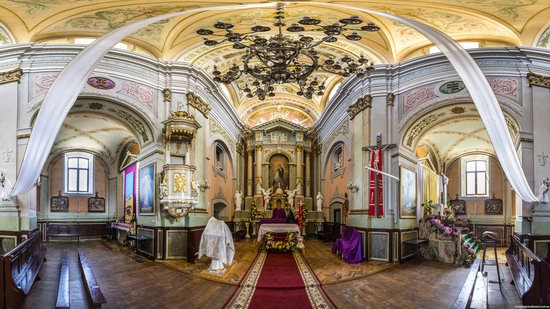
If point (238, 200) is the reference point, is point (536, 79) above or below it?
above

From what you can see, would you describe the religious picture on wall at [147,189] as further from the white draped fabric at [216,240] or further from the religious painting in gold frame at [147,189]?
the white draped fabric at [216,240]

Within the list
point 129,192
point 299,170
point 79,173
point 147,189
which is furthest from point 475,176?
point 79,173

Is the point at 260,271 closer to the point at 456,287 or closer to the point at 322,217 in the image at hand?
the point at 456,287

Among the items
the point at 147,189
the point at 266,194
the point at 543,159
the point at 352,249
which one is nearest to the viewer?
the point at 543,159

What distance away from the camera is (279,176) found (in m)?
20.2

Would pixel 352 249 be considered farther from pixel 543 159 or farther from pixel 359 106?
pixel 543 159

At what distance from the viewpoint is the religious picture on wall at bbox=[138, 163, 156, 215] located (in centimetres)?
1113

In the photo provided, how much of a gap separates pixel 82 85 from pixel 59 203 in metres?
13.7

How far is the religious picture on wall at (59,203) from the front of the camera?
17141 mm

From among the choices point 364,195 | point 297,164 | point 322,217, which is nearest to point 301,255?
point 364,195

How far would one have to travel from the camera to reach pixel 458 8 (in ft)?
29.9

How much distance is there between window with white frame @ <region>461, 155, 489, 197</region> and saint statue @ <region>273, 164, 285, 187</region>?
25.9 ft

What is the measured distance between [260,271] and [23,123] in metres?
6.50

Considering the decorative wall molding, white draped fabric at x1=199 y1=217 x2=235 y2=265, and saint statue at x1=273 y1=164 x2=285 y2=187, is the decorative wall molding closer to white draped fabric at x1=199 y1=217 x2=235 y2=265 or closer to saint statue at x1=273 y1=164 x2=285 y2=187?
white draped fabric at x1=199 y1=217 x2=235 y2=265
